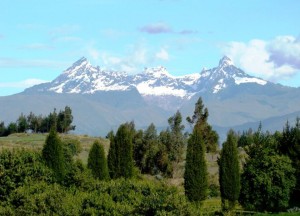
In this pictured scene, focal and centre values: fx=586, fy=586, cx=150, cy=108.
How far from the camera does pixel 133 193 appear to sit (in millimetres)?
30875

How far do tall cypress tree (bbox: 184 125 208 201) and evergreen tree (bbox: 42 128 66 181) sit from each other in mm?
9155

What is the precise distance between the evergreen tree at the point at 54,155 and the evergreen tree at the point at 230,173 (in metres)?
11.8

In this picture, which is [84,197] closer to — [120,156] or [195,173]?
[195,173]

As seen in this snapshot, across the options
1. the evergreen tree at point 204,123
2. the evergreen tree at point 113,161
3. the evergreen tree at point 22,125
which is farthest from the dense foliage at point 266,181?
the evergreen tree at point 22,125

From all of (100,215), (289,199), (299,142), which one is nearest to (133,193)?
(100,215)

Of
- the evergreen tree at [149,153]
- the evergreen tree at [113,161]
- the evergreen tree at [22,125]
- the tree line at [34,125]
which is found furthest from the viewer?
the evergreen tree at [22,125]

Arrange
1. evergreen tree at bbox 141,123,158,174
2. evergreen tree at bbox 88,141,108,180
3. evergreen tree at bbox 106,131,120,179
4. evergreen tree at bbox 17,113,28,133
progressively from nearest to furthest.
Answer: evergreen tree at bbox 88,141,108,180 < evergreen tree at bbox 106,131,120,179 < evergreen tree at bbox 141,123,158,174 < evergreen tree at bbox 17,113,28,133

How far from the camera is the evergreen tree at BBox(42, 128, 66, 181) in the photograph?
1656 inches

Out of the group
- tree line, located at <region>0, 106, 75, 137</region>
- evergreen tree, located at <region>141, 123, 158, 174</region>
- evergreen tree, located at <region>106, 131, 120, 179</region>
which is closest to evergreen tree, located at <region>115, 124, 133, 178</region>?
evergreen tree, located at <region>106, 131, 120, 179</region>

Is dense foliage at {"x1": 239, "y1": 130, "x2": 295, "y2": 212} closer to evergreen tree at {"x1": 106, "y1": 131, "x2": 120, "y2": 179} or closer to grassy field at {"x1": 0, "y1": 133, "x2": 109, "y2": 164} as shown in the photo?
evergreen tree at {"x1": 106, "y1": 131, "x2": 120, "y2": 179}

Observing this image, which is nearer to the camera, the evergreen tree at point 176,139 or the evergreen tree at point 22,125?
the evergreen tree at point 176,139

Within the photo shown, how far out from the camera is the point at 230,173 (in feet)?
143

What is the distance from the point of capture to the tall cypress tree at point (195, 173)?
4309cm

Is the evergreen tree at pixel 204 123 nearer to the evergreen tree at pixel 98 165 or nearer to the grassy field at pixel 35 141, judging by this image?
the grassy field at pixel 35 141
